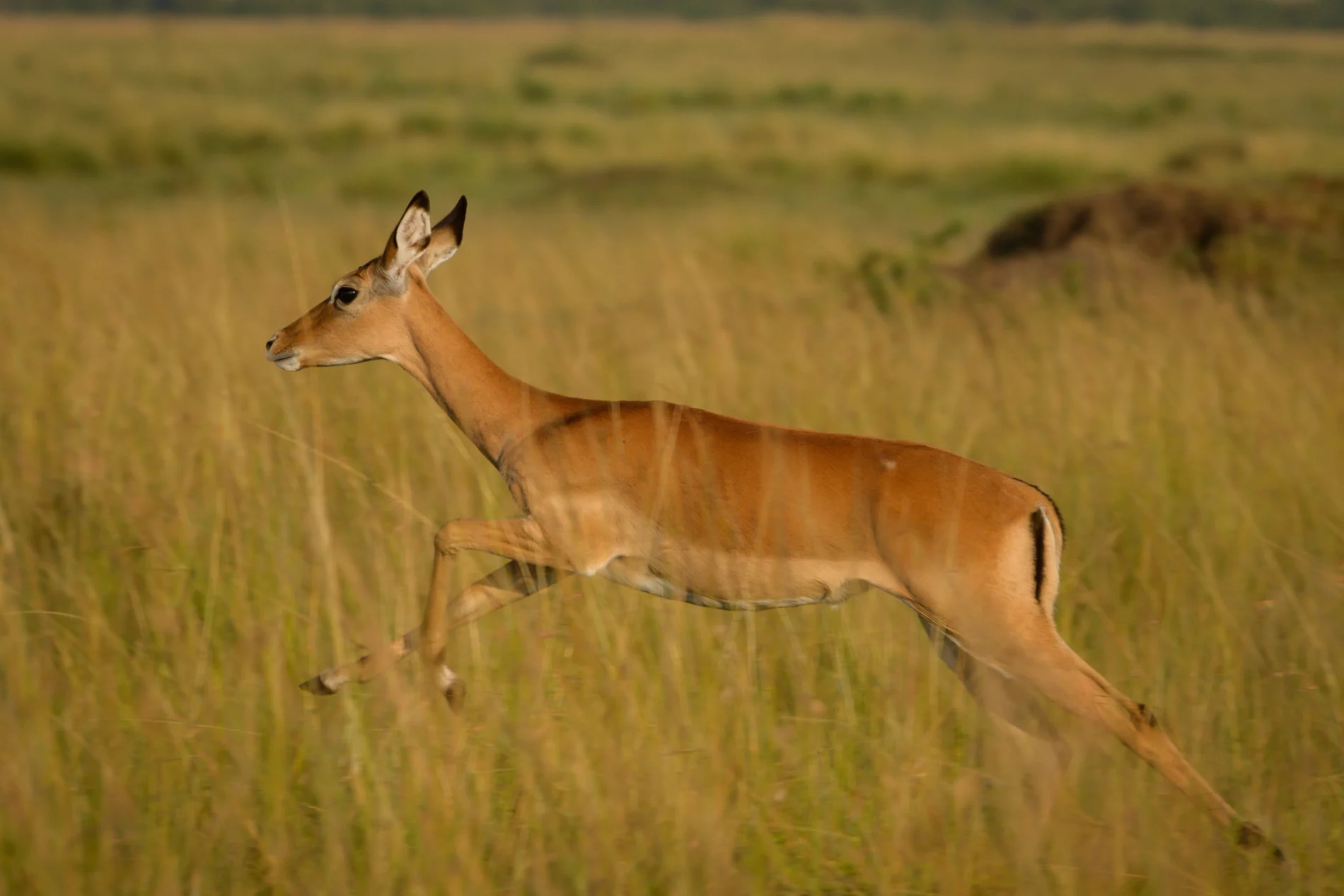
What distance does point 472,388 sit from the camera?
15.6 feet

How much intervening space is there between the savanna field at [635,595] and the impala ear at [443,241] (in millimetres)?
669

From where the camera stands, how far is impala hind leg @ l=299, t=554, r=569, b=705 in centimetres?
409

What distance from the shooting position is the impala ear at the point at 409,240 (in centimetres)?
474

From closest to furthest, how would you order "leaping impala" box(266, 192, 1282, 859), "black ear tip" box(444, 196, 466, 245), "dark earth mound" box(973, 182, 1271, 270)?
"leaping impala" box(266, 192, 1282, 859) → "black ear tip" box(444, 196, 466, 245) → "dark earth mound" box(973, 182, 1271, 270)

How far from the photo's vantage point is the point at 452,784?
145 inches

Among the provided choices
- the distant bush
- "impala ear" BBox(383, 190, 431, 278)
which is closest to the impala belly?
"impala ear" BBox(383, 190, 431, 278)

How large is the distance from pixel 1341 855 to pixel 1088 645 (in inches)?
54.5

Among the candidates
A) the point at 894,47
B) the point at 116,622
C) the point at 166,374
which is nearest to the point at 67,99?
the point at 166,374

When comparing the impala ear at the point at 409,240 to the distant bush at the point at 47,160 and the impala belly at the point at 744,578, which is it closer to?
the impala belly at the point at 744,578

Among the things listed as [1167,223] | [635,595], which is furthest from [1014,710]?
[1167,223]

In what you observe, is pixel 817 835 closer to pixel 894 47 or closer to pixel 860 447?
pixel 860 447

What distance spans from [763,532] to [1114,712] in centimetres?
97

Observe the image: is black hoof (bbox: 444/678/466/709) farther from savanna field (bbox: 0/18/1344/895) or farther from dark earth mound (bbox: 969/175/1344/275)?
dark earth mound (bbox: 969/175/1344/275)

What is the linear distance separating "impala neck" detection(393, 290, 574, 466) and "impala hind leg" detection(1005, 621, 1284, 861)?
5.26ft
